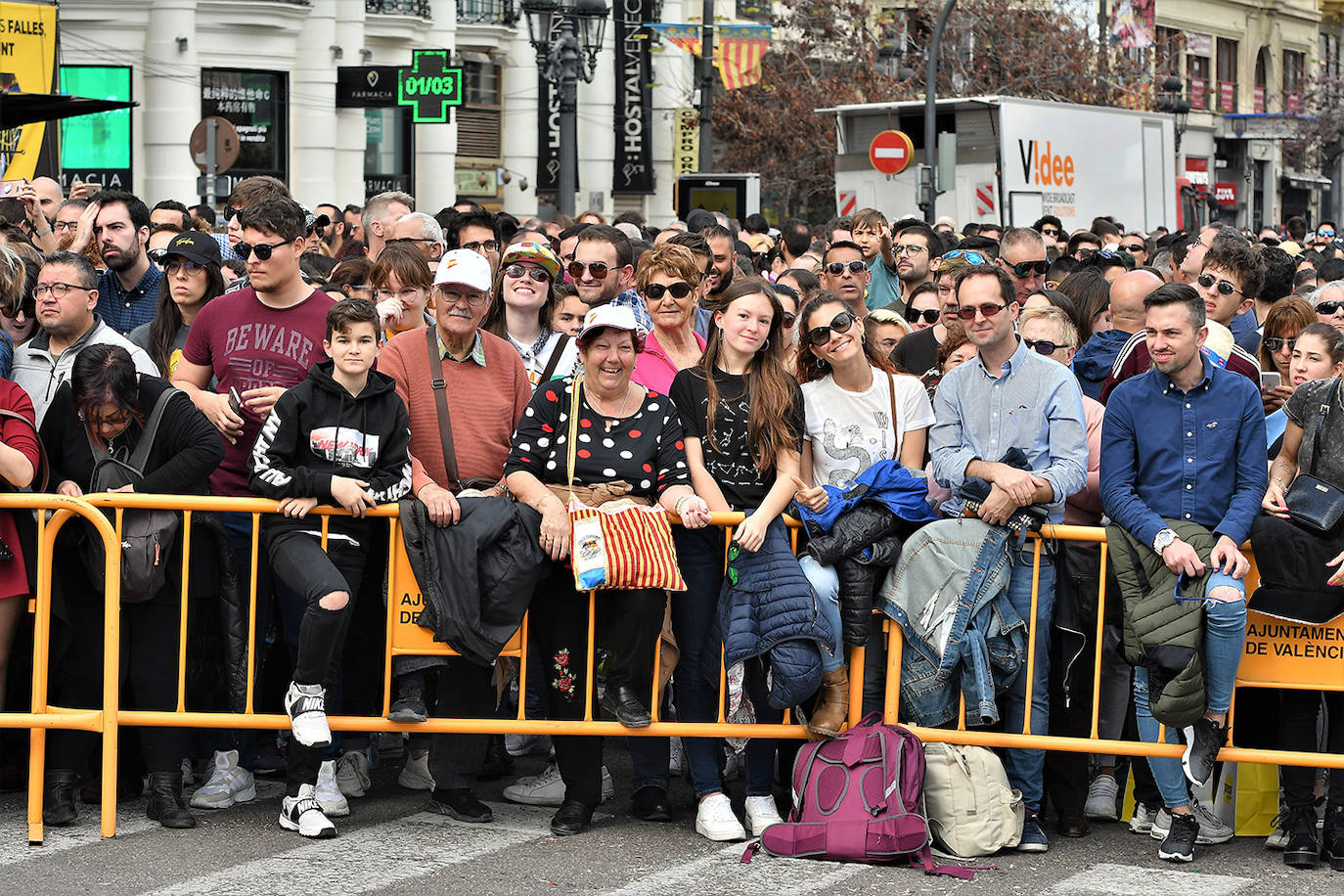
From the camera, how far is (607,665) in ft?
22.4

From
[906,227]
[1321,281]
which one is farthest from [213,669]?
[1321,281]

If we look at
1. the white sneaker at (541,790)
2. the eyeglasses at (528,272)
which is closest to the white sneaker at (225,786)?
the white sneaker at (541,790)

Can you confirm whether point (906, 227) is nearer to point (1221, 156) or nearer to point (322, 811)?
point (322, 811)

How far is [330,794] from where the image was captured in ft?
22.9

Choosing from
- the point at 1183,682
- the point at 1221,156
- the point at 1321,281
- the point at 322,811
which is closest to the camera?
the point at 1183,682

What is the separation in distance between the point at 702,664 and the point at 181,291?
8.93 feet

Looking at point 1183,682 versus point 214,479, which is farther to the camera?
point 214,479

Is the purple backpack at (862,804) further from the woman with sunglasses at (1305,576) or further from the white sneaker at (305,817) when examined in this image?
the white sneaker at (305,817)

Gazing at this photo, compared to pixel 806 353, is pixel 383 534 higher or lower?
lower

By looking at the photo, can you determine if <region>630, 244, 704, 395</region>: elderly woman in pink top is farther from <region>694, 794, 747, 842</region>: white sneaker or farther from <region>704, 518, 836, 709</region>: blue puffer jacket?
<region>694, 794, 747, 842</region>: white sneaker

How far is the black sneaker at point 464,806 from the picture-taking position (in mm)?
6988

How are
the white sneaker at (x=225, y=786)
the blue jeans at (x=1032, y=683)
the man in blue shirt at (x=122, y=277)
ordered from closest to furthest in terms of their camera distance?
the blue jeans at (x=1032, y=683), the white sneaker at (x=225, y=786), the man in blue shirt at (x=122, y=277)

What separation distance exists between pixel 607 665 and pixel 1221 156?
54.0 m

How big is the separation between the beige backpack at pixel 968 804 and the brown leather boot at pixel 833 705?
0.34 metres
